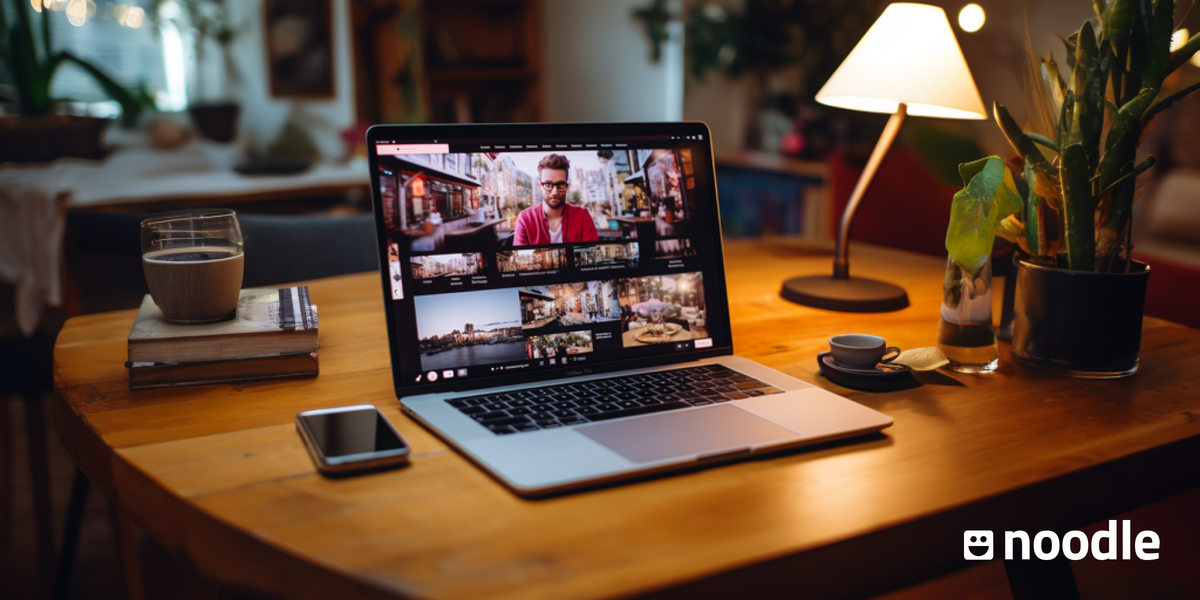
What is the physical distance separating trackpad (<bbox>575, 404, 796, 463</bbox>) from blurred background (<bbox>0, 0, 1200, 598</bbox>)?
3.20 feet

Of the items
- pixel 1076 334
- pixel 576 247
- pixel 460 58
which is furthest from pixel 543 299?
pixel 460 58

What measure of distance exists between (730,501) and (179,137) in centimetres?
351

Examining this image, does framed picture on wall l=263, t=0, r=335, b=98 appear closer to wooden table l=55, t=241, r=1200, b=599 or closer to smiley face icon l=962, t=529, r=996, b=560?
wooden table l=55, t=241, r=1200, b=599

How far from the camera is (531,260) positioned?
0.90 metres

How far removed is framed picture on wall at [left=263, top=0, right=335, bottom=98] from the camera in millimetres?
3570

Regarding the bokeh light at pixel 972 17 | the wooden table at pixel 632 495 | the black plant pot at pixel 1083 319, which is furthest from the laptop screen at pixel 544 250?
the bokeh light at pixel 972 17

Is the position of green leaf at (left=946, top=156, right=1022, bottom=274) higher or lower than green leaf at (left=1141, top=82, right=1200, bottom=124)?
lower

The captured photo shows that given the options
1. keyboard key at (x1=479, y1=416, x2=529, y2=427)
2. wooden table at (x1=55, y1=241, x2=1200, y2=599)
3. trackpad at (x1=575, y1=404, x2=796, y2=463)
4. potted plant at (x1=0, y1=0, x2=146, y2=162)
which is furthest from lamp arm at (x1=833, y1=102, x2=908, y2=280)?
potted plant at (x1=0, y1=0, x2=146, y2=162)

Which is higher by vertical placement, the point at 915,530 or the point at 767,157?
the point at 767,157

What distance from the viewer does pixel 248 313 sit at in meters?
0.96

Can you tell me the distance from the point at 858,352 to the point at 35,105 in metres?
3.18

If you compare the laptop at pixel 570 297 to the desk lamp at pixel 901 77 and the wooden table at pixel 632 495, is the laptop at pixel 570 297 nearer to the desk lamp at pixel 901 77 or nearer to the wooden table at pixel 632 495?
the wooden table at pixel 632 495

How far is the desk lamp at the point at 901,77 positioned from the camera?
121 cm

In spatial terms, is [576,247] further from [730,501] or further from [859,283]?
[859,283]
